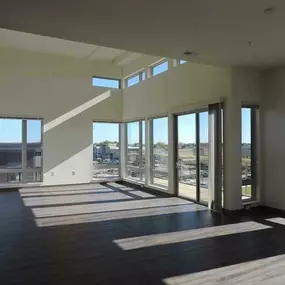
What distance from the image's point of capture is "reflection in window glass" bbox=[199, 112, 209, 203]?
651 cm

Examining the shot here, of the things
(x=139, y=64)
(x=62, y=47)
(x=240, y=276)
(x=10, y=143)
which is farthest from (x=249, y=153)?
(x=10, y=143)

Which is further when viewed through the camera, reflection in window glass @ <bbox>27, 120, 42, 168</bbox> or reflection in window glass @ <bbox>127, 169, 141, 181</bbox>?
reflection in window glass @ <bbox>127, 169, 141, 181</bbox>

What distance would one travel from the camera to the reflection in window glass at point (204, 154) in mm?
6512

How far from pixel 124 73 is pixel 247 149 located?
18.5 feet

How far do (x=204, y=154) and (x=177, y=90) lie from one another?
6.11ft

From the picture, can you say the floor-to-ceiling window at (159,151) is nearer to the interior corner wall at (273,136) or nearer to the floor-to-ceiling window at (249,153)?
the floor-to-ceiling window at (249,153)

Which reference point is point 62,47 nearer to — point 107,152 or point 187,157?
point 107,152

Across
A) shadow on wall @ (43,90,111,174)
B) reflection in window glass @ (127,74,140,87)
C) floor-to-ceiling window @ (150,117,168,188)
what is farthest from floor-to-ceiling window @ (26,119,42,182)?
floor-to-ceiling window @ (150,117,168,188)

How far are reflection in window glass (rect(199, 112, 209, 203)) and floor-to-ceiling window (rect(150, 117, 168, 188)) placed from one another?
1.51 metres

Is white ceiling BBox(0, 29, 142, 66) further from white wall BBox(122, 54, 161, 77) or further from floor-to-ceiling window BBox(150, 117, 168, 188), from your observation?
floor-to-ceiling window BBox(150, 117, 168, 188)

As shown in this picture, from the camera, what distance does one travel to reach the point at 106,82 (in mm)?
10367

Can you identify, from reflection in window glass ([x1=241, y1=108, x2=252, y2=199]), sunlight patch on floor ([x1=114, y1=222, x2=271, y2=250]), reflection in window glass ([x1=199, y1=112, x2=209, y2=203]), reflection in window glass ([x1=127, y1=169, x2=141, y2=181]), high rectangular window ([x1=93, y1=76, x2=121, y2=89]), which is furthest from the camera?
high rectangular window ([x1=93, y1=76, x2=121, y2=89])

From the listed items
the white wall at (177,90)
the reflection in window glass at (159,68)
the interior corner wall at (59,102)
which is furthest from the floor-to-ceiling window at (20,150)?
the reflection in window glass at (159,68)

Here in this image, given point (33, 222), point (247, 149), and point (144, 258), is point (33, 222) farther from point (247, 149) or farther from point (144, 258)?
point (247, 149)
